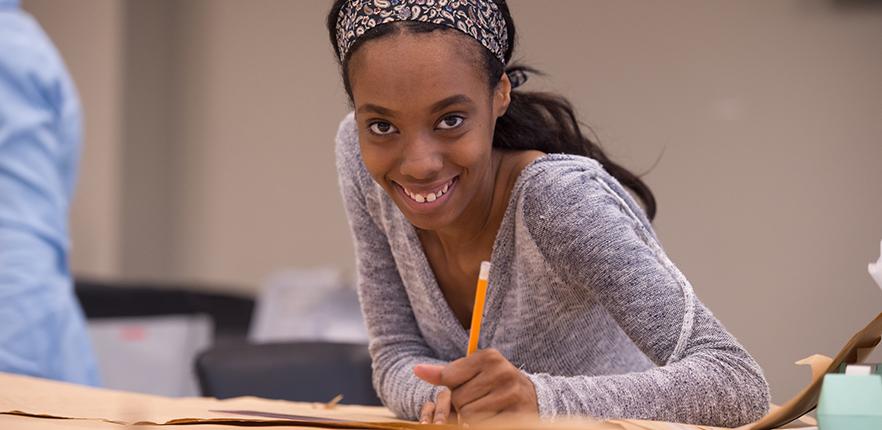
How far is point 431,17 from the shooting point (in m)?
1.13

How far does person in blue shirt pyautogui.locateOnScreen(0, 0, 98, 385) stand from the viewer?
2188 millimetres

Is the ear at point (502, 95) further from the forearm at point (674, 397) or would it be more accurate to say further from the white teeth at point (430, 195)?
the forearm at point (674, 397)

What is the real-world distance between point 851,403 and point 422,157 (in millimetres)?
512

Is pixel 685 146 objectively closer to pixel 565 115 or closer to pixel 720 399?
pixel 565 115

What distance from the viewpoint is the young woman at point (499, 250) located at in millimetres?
1075

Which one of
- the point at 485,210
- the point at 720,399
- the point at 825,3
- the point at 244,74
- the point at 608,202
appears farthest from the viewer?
the point at 244,74

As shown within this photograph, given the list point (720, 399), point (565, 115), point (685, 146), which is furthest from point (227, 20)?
point (720, 399)

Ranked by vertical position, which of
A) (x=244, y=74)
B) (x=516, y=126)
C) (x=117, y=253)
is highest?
(x=516, y=126)

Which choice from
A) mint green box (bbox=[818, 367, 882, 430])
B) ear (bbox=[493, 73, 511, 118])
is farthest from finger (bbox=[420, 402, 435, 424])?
mint green box (bbox=[818, 367, 882, 430])

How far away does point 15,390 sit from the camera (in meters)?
1.15

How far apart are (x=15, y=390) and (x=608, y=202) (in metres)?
0.64

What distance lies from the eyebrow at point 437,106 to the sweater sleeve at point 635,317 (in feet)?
0.52

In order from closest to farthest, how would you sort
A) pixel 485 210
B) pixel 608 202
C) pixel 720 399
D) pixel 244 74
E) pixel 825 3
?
pixel 720 399 < pixel 608 202 < pixel 485 210 < pixel 825 3 < pixel 244 74

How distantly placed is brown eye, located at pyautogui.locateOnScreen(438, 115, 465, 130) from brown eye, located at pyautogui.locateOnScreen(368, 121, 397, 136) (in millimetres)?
54
